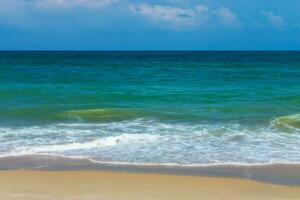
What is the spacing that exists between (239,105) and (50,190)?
522 inches

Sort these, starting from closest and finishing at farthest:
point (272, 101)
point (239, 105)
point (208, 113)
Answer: point (208, 113)
point (239, 105)
point (272, 101)

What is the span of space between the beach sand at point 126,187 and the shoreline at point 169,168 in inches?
10.0

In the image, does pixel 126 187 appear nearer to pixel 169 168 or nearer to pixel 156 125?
pixel 169 168

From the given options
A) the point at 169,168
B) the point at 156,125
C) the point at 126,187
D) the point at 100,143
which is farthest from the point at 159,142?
the point at 126,187

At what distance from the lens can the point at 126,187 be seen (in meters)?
8.44

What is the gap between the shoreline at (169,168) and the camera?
9.18 metres

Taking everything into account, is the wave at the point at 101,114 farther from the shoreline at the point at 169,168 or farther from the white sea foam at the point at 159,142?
the shoreline at the point at 169,168

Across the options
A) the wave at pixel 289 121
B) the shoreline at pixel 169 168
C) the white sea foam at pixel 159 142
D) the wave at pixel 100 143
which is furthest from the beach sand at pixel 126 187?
the wave at pixel 289 121

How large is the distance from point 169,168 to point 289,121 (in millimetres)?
6641

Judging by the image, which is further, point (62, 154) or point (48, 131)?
point (48, 131)

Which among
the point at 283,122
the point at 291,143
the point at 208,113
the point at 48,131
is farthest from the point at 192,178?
the point at 208,113

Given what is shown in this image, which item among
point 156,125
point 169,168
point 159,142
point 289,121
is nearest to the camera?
point 169,168

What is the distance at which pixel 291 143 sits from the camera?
11984 mm

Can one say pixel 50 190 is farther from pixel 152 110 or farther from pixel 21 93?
pixel 21 93
